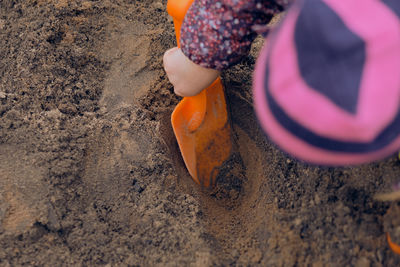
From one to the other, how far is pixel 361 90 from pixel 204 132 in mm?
770

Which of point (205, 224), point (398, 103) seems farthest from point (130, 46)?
point (398, 103)

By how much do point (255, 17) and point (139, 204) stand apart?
0.59m

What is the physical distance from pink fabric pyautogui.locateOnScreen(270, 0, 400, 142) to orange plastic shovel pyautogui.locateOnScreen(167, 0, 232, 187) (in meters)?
0.63

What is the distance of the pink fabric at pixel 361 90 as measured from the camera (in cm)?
58

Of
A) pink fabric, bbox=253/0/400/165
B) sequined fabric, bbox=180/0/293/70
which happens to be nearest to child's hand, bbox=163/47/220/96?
sequined fabric, bbox=180/0/293/70

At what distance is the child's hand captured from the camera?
1.01m

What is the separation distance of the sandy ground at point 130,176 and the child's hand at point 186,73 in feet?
0.70

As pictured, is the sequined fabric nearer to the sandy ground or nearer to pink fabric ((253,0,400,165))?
pink fabric ((253,0,400,165))

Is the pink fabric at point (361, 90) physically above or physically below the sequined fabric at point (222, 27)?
above

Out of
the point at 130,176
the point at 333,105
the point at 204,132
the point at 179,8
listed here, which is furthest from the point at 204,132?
the point at 333,105

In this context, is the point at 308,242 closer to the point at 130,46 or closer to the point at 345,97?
the point at 345,97

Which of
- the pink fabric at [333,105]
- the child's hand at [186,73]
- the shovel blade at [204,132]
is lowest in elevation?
the shovel blade at [204,132]

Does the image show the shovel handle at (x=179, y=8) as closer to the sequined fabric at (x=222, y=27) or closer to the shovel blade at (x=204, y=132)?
the sequined fabric at (x=222, y=27)

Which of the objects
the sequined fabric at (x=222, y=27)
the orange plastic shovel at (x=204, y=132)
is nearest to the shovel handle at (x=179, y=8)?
the sequined fabric at (x=222, y=27)
